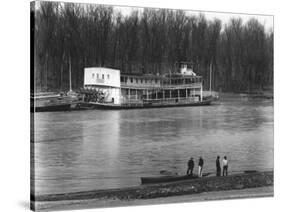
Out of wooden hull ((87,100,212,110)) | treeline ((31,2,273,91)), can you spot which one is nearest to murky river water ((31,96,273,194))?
wooden hull ((87,100,212,110))

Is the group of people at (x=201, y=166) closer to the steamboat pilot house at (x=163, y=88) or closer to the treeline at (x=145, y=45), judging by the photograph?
the steamboat pilot house at (x=163, y=88)

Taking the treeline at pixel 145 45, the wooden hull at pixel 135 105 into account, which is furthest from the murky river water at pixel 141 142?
the treeline at pixel 145 45

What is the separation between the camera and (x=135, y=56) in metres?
10.8

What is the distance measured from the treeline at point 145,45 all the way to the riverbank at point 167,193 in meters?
1.55

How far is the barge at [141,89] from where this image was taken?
10.5m

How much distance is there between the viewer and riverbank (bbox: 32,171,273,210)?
10.0 metres

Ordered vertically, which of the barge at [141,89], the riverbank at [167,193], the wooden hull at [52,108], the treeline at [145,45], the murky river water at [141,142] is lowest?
the riverbank at [167,193]

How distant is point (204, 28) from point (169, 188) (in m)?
2.67

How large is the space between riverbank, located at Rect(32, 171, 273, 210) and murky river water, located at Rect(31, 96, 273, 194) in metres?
0.12

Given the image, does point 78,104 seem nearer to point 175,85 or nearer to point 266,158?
point 175,85

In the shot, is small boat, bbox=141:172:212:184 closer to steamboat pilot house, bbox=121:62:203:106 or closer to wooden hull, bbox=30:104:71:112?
steamboat pilot house, bbox=121:62:203:106

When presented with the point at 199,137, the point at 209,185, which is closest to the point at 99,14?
the point at 199,137

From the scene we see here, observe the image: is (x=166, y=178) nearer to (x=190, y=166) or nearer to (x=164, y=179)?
(x=164, y=179)

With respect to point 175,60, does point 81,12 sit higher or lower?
higher
